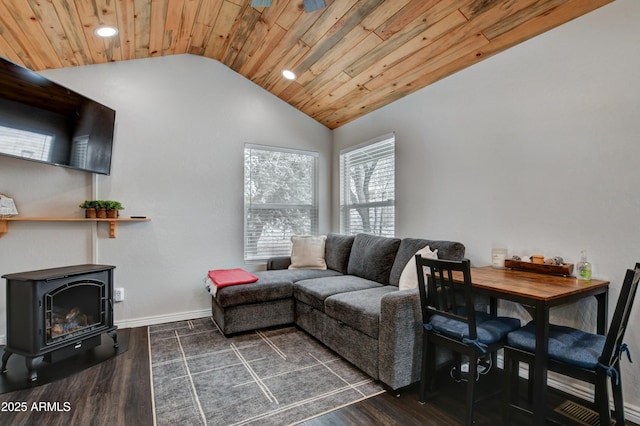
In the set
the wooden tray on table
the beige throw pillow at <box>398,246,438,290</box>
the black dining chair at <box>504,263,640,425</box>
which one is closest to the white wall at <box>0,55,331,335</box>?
the beige throw pillow at <box>398,246,438,290</box>

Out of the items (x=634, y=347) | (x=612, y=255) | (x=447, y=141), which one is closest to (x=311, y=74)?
(x=447, y=141)

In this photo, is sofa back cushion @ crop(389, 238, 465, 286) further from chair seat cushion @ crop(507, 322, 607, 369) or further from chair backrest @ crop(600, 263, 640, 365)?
chair backrest @ crop(600, 263, 640, 365)

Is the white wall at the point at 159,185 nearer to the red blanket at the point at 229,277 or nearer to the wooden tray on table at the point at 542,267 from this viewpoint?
the red blanket at the point at 229,277

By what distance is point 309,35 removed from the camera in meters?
2.96

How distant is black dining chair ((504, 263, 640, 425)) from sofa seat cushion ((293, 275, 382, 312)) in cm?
145

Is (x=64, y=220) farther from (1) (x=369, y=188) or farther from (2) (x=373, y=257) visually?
(1) (x=369, y=188)

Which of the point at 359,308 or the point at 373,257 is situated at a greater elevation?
the point at 373,257

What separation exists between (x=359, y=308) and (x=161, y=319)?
2410 mm

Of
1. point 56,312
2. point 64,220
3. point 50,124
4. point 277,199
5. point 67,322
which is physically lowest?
point 67,322

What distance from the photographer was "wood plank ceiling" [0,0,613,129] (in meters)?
2.28

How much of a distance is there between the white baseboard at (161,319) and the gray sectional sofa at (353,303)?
293 millimetres

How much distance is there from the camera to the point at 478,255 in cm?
274

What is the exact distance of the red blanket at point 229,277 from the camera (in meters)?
3.17

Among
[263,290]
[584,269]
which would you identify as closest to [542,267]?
[584,269]
